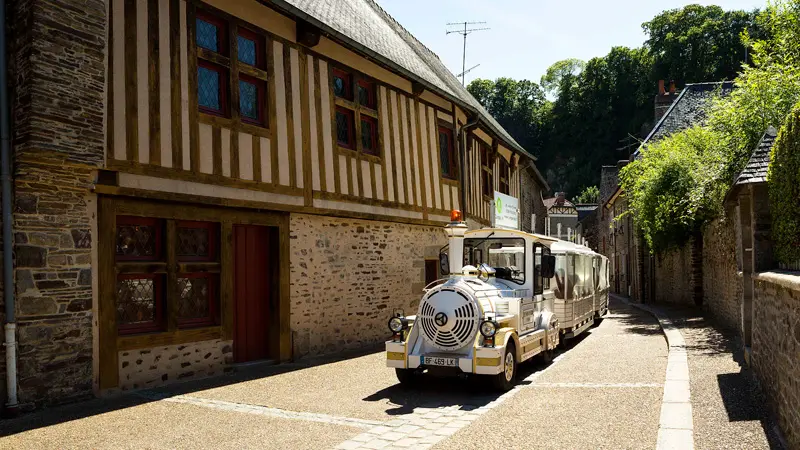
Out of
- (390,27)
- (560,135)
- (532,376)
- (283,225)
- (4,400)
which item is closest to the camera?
(4,400)

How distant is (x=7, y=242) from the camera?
619 centimetres

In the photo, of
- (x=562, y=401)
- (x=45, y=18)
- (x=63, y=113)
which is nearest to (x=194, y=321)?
(x=63, y=113)

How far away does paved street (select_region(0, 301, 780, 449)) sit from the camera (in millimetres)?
5238

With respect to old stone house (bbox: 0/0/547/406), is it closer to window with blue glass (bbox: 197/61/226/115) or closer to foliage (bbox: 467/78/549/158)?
window with blue glass (bbox: 197/61/226/115)

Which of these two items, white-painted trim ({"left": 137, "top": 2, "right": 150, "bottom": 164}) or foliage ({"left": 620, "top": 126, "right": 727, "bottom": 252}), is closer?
white-painted trim ({"left": 137, "top": 2, "right": 150, "bottom": 164})

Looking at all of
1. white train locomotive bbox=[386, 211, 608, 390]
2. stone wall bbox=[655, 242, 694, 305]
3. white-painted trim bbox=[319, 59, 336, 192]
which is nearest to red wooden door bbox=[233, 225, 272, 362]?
white-painted trim bbox=[319, 59, 336, 192]

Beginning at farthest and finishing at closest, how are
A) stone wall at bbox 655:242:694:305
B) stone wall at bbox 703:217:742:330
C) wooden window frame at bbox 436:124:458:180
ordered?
stone wall at bbox 655:242:694:305
wooden window frame at bbox 436:124:458:180
stone wall at bbox 703:217:742:330

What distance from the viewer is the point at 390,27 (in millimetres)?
16766

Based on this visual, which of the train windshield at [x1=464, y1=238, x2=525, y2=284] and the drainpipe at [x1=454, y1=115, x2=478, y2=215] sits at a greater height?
the drainpipe at [x1=454, y1=115, x2=478, y2=215]

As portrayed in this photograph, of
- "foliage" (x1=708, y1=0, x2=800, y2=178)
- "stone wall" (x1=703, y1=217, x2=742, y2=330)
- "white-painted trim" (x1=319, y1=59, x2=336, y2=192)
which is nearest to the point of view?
"foliage" (x1=708, y1=0, x2=800, y2=178)

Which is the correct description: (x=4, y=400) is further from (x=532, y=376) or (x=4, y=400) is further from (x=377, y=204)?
(x=377, y=204)

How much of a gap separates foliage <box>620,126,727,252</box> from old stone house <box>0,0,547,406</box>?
569 centimetres

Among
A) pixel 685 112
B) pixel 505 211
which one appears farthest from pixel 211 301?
pixel 685 112

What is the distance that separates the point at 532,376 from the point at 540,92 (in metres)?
63.4
